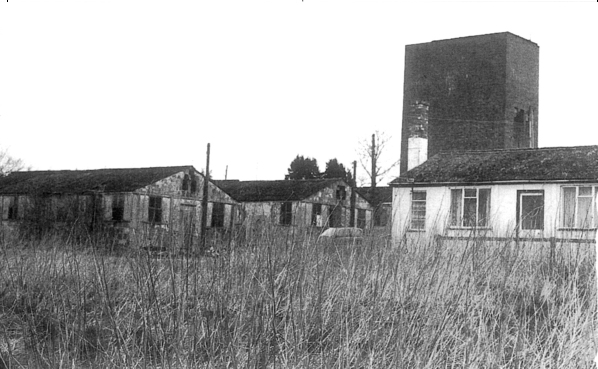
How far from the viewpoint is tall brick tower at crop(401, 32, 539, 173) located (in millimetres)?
33375

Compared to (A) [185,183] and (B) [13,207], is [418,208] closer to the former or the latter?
(A) [185,183]

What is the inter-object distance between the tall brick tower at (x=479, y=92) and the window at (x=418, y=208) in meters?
8.99

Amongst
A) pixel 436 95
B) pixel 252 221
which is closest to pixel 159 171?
pixel 436 95

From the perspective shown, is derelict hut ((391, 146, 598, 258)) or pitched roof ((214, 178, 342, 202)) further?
pitched roof ((214, 178, 342, 202))

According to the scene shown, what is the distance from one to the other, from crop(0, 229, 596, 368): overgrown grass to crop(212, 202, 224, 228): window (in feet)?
91.1

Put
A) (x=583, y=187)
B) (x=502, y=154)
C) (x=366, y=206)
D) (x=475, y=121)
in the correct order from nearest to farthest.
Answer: (x=583, y=187)
(x=502, y=154)
(x=475, y=121)
(x=366, y=206)

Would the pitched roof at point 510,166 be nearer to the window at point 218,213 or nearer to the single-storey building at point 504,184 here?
the single-storey building at point 504,184

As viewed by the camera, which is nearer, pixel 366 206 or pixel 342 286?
pixel 342 286

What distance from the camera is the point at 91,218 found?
3044cm

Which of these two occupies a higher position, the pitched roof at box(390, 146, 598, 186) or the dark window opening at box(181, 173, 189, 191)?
the pitched roof at box(390, 146, 598, 186)

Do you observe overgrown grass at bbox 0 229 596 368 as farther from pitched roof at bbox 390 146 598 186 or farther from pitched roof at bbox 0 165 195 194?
pitched roof at bbox 0 165 195 194

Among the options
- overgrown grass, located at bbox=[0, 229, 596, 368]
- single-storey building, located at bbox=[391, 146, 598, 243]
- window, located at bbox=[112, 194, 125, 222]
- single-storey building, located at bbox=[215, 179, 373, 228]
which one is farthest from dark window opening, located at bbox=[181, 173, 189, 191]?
overgrown grass, located at bbox=[0, 229, 596, 368]

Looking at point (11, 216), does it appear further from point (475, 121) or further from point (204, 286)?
point (204, 286)

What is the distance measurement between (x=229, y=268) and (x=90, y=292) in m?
4.02
